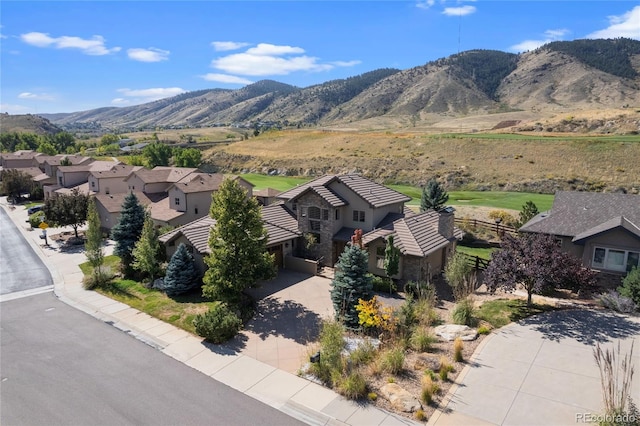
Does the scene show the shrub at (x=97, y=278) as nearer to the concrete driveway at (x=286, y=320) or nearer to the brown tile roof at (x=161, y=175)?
the concrete driveway at (x=286, y=320)

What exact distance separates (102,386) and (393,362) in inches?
458

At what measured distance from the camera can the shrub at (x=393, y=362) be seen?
1529 centimetres

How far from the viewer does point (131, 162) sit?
9956 centimetres

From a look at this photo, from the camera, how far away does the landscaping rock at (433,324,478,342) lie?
17875 millimetres

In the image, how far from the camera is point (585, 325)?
1850 centimetres

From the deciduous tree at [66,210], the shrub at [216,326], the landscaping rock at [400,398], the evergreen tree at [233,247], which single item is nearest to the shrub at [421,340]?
the landscaping rock at [400,398]

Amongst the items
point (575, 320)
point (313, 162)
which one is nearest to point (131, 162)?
point (313, 162)

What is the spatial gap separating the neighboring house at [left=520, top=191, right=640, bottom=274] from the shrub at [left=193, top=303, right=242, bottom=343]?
747 inches

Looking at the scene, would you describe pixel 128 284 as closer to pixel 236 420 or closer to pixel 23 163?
pixel 236 420

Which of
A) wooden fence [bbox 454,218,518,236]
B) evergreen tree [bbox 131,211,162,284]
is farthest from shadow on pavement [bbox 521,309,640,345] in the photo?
evergreen tree [bbox 131,211,162,284]

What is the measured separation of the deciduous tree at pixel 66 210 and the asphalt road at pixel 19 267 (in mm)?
3701

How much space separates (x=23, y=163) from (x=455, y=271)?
98057 millimetres

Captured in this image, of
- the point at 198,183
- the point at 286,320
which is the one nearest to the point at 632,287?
the point at 286,320

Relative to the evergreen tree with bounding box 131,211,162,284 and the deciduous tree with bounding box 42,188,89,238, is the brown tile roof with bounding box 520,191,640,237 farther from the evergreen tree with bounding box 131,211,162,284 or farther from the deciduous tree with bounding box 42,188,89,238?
the deciduous tree with bounding box 42,188,89,238
